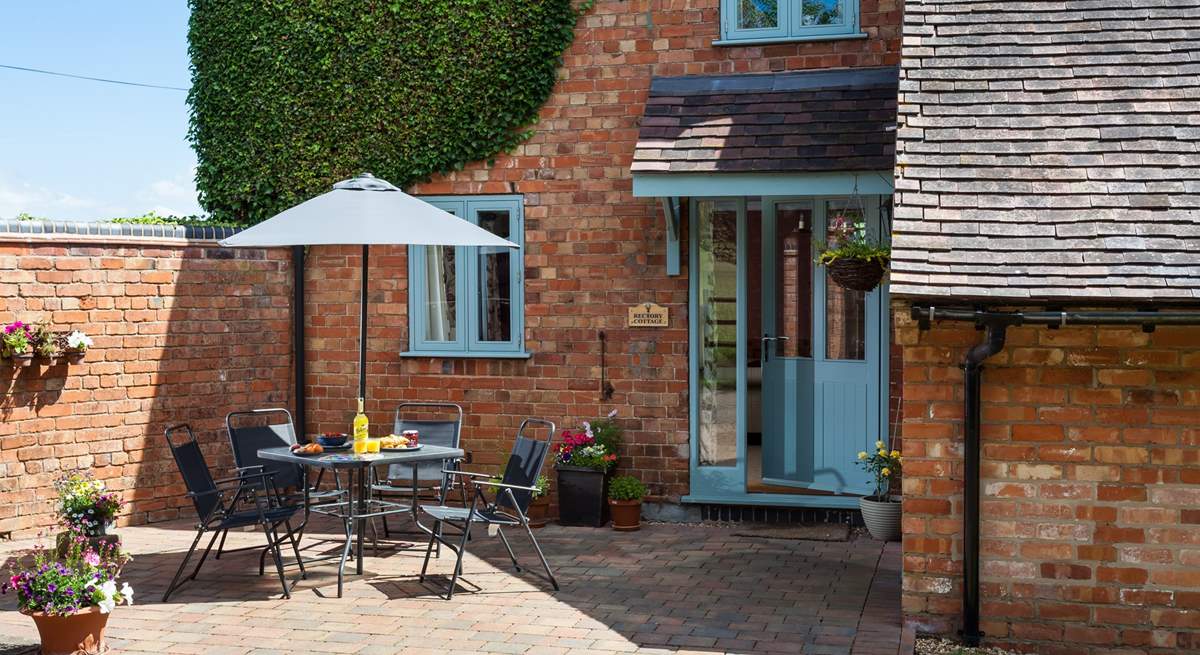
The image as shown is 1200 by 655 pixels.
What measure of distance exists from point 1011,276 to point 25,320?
22.7ft

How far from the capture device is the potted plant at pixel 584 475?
31.6 ft

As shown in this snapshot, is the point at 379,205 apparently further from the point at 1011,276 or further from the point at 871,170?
the point at 1011,276

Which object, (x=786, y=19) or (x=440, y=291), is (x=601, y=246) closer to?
(x=440, y=291)

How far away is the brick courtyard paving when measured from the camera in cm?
638

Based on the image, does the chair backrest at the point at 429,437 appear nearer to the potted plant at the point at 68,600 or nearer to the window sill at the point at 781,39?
the potted plant at the point at 68,600

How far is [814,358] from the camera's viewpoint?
963 centimetres

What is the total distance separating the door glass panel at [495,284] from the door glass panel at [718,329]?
1.66m

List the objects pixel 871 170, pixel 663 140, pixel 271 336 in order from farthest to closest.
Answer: pixel 271 336 < pixel 663 140 < pixel 871 170

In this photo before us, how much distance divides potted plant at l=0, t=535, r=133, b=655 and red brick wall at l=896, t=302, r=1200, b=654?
4211 millimetres

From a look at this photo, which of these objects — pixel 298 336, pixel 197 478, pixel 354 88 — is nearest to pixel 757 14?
pixel 354 88

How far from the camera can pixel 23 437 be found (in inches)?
353

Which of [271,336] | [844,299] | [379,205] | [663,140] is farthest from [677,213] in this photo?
[271,336]

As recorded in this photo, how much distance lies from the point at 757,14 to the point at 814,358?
276 centimetres

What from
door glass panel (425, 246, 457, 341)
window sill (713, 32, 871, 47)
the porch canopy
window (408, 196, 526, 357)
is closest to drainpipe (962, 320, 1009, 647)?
the porch canopy
